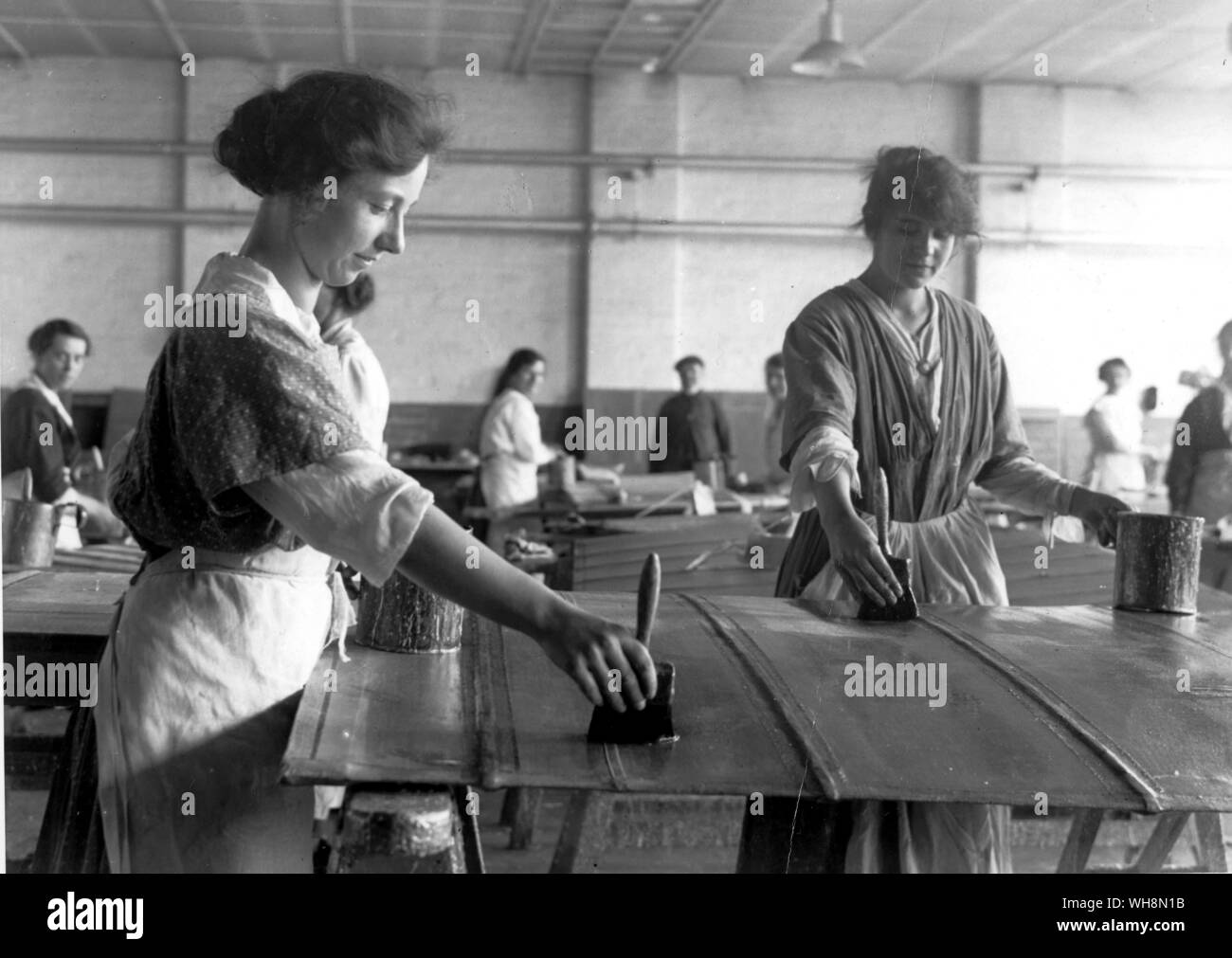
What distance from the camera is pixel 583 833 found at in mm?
2502

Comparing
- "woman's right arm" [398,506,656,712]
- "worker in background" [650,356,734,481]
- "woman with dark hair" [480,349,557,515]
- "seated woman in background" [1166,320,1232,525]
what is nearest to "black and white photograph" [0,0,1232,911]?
"woman's right arm" [398,506,656,712]

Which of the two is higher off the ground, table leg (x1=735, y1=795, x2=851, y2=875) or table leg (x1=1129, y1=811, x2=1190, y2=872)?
table leg (x1=735, y1=795, x2=851, y2=875)

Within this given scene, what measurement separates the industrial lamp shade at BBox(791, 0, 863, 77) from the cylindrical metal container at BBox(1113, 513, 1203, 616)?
763mm

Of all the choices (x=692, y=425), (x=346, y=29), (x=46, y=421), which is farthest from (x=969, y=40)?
(x=692, y=425)

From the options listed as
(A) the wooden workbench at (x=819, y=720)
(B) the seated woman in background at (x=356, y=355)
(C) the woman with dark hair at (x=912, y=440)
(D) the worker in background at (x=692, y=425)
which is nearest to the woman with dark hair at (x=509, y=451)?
(D) the worker in background at (x=692, y=425)

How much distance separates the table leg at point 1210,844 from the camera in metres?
1.96

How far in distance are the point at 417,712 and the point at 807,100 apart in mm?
1088

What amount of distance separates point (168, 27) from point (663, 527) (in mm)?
1755

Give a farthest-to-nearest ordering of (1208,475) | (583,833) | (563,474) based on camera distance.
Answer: (563,474), (1208,475), (583,833)

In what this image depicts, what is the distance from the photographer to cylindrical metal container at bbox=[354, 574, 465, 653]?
1.48 meters

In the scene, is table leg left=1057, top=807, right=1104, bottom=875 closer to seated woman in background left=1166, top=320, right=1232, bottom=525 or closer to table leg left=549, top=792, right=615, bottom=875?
table leg left=549, top=792, right=615, bottom=875

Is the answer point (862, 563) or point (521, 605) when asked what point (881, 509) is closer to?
point (862, 563)

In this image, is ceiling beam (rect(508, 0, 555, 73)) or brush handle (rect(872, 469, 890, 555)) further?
ceiling beam (rect(508, 0, 555, 73))

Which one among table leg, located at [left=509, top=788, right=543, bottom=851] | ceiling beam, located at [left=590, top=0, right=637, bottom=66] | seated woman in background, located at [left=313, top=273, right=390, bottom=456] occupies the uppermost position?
ceiling beam, located at [left=590, top=0, right=637, bottom=66]
